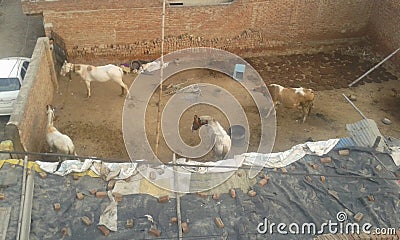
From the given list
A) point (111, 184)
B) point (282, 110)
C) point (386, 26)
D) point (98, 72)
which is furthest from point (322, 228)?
point (386, 26)

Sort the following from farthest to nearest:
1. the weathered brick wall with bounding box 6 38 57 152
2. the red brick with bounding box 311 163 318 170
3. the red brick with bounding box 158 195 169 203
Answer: the weathered brick wall with bounding box 6 38 57 152
the red brick with bounding box 311 163 318 170
the red brick with bounding box 158 195 169 203

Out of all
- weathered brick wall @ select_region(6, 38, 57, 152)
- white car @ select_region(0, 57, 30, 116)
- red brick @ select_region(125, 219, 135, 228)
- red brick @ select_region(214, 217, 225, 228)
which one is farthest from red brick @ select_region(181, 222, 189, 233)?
white car @ select_region(0, 57, 30, 116)

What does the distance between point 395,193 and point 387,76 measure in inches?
326

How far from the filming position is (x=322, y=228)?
8.03 m

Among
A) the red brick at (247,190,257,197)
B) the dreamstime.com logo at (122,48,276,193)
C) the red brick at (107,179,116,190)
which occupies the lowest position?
the dreamstime.com logo at (122,48,276,193)

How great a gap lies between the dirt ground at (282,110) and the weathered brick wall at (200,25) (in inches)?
31.7

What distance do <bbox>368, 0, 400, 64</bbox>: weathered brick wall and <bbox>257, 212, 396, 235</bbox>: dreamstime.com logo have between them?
9.69m

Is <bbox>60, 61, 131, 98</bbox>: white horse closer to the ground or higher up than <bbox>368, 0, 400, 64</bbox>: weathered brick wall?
closer to the ground

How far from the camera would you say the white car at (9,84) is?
39.9 ft

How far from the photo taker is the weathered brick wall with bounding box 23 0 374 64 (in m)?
14.2

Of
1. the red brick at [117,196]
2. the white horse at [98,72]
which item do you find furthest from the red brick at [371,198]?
the white horse at [98,72]

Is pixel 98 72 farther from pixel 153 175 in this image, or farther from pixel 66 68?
pixel 153 175

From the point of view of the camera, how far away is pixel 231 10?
15203 millimetres

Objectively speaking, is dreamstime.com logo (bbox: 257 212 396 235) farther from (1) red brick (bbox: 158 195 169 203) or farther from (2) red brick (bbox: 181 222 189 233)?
(1) red brick (bbox: 158 195 169 203)
